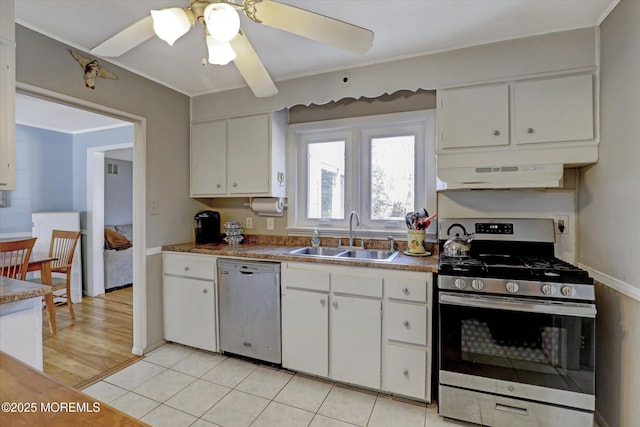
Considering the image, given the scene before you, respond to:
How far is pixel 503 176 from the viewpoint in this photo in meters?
1.99

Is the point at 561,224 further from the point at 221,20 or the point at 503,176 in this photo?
the point at 221,20

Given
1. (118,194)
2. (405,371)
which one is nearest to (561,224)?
(405,371)

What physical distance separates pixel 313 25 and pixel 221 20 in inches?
16.0

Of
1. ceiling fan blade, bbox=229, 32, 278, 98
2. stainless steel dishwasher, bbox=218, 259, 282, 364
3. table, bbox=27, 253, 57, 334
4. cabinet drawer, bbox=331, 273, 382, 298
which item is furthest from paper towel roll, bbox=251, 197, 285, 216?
table, bbox=27, 253, 57, 334

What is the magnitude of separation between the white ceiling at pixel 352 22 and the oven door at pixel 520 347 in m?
1.62

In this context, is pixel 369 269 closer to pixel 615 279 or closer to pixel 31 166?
pixel 615 279

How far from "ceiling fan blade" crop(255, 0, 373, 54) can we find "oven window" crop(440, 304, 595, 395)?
149 cm

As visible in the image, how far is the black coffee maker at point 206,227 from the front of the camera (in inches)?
116

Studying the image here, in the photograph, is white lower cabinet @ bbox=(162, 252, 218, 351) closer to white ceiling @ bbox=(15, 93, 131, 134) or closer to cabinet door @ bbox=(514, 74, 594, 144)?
white ceiling @ bbox=(15, 93, 131, 134)

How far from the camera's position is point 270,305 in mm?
2334

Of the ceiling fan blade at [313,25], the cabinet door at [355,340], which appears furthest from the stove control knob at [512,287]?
the ceiling fan blade at [313,25]

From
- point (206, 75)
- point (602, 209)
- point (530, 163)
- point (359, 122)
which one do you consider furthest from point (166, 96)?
point (602, 209)

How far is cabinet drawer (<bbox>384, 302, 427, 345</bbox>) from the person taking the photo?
1.91 m

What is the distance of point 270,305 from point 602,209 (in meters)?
2.22
